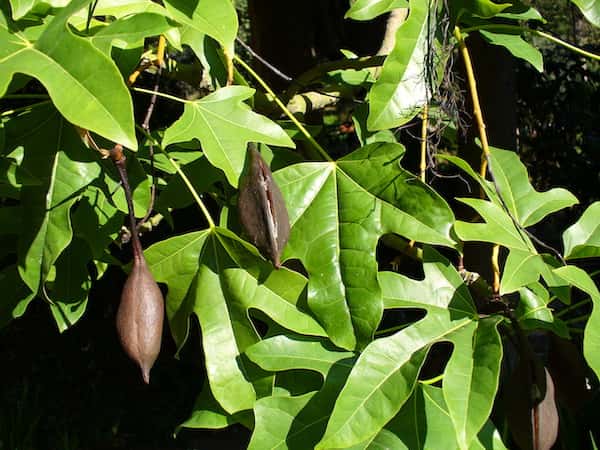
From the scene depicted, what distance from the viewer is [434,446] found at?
92 cm

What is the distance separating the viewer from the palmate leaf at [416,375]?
80 centimetres

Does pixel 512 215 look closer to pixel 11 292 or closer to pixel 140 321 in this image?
pixel 140 321

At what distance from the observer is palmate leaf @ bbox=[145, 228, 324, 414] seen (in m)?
0.91

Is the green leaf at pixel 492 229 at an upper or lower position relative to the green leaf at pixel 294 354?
upper

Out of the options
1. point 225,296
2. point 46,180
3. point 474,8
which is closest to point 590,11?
point 474,8

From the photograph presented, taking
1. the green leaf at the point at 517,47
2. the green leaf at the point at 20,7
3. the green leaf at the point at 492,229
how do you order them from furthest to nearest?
the green leaf at the point at 517,47
the green leaf at the point at 492,229
the green leaf at the point at 20,7

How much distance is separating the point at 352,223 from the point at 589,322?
0.27m

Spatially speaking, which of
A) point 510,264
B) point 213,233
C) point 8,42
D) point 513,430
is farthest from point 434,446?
point 8,42

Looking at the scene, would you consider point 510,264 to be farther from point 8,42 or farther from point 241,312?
point 8,42

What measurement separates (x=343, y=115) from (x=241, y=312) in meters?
2.08

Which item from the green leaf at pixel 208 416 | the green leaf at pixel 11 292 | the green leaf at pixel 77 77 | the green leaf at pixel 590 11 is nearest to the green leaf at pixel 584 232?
the green leaf at pixel 590 11

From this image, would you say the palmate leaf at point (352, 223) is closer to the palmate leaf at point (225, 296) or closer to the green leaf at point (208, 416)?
the palmate leaf at point (225, 296)

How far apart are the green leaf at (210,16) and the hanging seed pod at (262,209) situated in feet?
0.40

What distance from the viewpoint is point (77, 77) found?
0.69m
